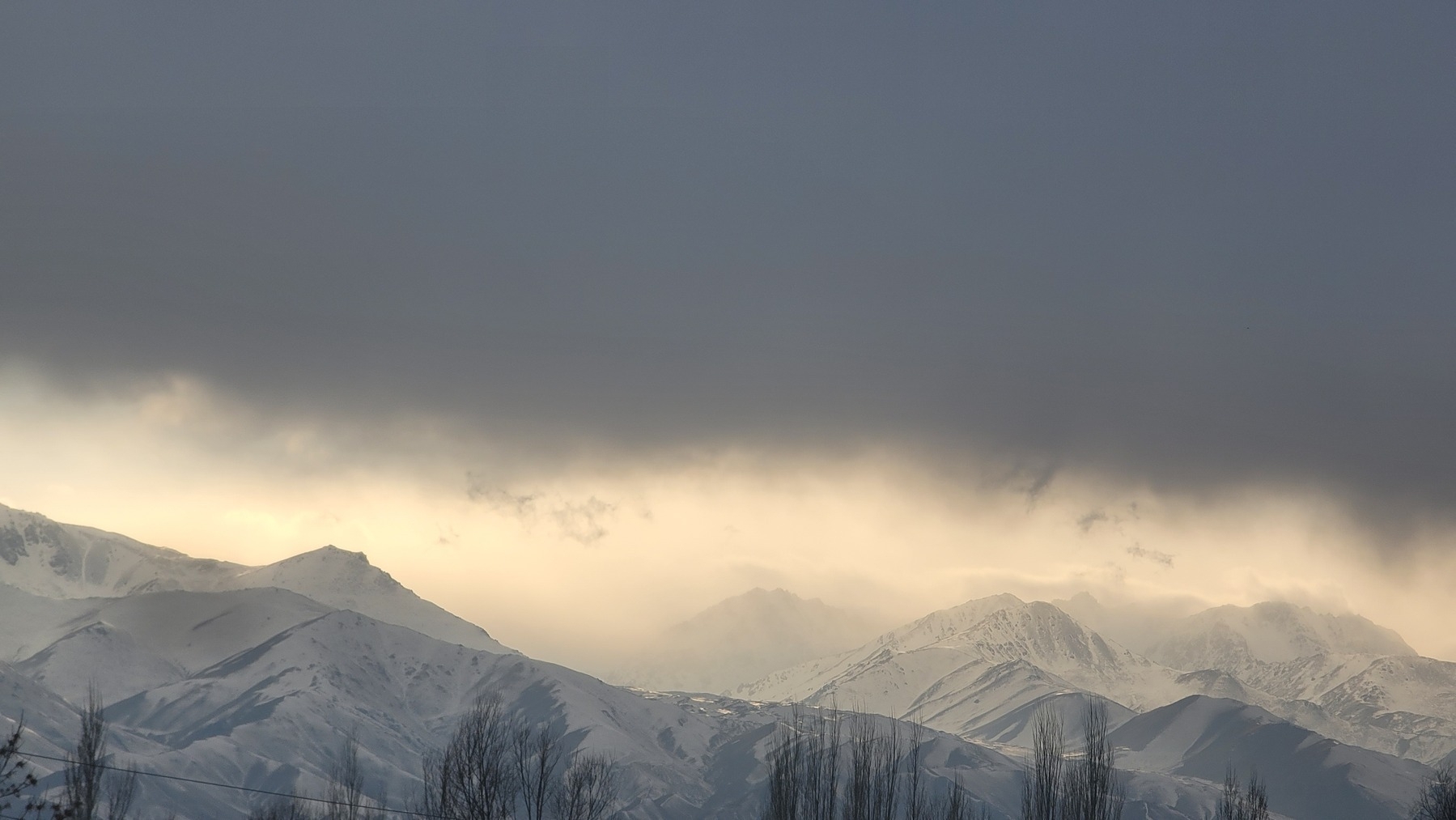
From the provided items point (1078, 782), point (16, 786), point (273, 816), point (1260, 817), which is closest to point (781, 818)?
point (1078, 782)

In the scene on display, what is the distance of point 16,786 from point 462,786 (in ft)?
162

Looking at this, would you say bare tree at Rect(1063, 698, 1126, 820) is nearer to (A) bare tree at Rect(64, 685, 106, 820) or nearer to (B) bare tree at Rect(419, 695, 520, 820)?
(B) bare tree at Rect(419, 695, 520, 820)

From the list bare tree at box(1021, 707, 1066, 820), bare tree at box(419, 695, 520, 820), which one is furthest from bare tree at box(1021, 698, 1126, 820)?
bare tree at box(419, 695, 520, 820)

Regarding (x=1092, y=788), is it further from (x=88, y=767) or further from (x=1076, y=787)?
(x=88, y=767)

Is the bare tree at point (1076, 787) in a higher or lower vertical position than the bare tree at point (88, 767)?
higher

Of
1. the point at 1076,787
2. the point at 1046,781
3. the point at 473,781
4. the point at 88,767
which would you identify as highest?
the point at 1046,781

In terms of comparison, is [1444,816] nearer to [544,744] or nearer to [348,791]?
[544,744]

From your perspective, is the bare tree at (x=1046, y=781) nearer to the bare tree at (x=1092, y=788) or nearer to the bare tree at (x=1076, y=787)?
the bare tree at (x=1076, y=787)

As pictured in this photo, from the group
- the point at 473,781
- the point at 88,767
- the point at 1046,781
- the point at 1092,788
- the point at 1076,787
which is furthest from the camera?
the point at 1076,787

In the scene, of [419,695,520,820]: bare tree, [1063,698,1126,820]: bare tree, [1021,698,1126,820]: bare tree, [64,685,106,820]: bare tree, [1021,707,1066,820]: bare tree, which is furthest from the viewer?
[1021,707,1066,820]: bare tree

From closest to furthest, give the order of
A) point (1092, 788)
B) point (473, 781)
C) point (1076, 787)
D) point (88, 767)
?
point (88, 767), point (473, 781), point (1092, 788), point (1076, 787)

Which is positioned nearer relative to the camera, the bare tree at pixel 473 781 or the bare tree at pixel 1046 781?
the bare tree at pixel 473 781

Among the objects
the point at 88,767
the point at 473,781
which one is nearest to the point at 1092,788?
the point at 473,781

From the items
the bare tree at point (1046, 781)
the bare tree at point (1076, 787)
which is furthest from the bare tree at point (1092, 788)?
the bare tree at point (1046, 781)
